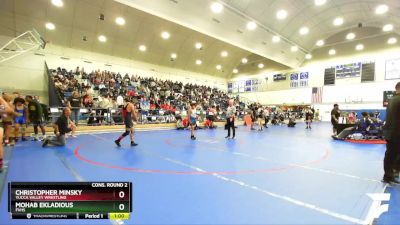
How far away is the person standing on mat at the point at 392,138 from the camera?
157 inches

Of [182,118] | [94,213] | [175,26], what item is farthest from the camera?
[175,26]

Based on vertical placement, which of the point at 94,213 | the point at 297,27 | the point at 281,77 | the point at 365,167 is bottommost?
the point at 365,167

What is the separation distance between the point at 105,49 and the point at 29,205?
22.0 meters

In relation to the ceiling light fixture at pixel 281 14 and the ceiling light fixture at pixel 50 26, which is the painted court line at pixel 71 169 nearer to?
the ceiling light fixture at pixel 50 26

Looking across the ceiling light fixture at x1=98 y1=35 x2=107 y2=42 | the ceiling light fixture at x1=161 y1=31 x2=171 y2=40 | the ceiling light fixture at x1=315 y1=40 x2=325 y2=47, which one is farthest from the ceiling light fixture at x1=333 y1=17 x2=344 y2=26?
the ceiling light fixture at x1=98 y1=35 x2=107 y2=42

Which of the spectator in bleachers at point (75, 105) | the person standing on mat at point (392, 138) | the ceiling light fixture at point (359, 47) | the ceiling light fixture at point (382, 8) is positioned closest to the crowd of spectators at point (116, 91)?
the spectator in bleachers at point (75, 105)

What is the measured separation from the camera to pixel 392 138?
4.04 metres

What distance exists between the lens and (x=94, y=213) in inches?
79.3

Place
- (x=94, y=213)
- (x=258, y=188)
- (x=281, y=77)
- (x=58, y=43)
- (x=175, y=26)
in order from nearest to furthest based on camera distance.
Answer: (x=94, y=213), (x=258, y=188), (x=58, y=43), (x=175, y=26), (x=281, y=77)

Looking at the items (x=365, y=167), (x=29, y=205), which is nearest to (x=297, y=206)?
(x=29, y=205)

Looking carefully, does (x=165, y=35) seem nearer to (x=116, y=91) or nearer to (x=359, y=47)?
(x=116, y=91)

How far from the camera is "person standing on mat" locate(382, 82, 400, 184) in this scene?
4.00 metres

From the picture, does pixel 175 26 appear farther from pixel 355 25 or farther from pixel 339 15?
pixel 355 25
